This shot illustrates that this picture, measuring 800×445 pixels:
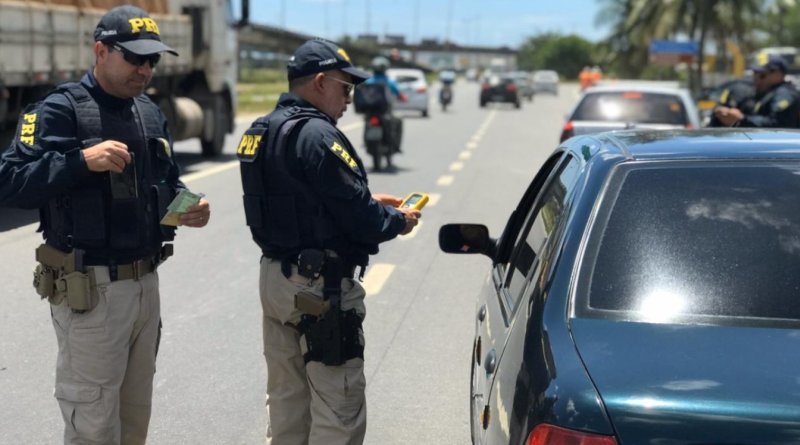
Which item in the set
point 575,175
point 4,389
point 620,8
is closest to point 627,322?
point 575,175

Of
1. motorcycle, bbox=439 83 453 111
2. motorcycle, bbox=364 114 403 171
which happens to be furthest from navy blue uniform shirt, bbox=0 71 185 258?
motorcycle, bbox=439 83 453 111

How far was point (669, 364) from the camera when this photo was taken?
97.1 inches

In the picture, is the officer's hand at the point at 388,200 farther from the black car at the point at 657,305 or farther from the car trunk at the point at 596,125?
the car trunk at the point at 596,125

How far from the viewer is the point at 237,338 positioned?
21.4 feet

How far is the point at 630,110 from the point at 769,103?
3.31m

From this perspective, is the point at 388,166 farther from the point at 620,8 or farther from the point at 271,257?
the point at 620,8

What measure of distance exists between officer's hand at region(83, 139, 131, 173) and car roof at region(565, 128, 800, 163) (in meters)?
1.43

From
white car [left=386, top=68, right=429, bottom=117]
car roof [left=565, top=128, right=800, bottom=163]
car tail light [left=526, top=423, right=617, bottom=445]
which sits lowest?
white car [left=386, top=68, right=429, bottom=117]

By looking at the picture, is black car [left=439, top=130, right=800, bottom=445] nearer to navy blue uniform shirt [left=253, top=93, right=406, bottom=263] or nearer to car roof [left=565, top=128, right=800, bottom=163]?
car roof [left=565, top=128, right=800, bottom=163]

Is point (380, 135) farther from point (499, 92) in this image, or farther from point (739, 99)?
point (499, 92)

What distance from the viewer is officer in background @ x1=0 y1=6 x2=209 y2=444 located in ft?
11.9

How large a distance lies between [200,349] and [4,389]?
116 cm

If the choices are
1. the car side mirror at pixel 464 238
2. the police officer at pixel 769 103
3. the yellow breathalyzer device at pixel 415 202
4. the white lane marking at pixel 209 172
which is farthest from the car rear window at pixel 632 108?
the yellow breathalyzer device at pixel 415 202

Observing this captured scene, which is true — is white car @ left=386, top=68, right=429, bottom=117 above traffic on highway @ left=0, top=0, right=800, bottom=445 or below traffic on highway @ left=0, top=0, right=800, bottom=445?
below
